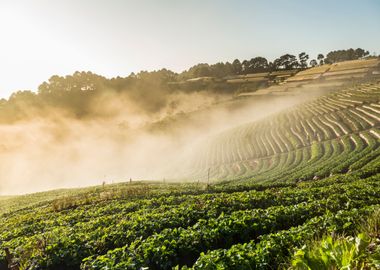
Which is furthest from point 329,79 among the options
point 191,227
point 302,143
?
point 191,227

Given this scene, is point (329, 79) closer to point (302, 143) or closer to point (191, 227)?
point (302, 143)

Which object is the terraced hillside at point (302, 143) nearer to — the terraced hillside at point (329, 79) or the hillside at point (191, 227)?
the hillside at point (191, 227)

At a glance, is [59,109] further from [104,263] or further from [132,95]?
[104,263]

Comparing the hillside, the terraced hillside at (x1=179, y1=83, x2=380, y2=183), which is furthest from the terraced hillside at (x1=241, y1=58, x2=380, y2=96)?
the hillside

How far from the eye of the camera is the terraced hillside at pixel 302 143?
51.4 meters

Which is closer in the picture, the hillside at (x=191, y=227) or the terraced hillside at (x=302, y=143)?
the hillside at (x=191, y=227)

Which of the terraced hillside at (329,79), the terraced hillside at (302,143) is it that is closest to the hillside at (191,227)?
the terraced hillside at (302,143)

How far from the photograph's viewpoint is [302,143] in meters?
69.7

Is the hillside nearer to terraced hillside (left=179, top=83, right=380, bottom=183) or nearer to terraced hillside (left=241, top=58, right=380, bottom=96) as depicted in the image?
terraced hillside (left=179, top=83, right=380, bottom=183)

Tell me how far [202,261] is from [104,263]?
3.40 meters

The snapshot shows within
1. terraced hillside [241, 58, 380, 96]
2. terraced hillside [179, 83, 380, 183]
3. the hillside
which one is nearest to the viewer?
the hillside

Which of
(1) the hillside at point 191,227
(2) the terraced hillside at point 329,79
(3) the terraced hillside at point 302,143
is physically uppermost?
(2) the terraced hillside at point 329,79

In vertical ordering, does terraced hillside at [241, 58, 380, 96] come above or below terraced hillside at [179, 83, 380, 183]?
above

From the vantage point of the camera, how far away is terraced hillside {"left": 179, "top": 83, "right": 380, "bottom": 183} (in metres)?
51.4
